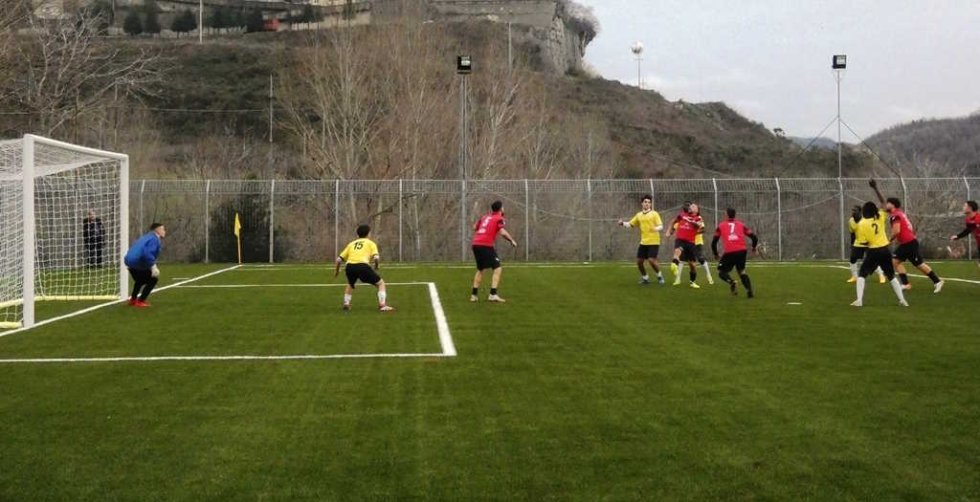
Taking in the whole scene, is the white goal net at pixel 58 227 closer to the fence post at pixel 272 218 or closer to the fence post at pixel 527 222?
the fence post at pixel 272 218

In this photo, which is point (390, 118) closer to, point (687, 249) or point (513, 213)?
point (513, 213)

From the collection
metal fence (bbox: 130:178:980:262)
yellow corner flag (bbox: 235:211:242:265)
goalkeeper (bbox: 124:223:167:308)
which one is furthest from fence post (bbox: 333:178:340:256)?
goalkeeper (bbox: 124:223:167:308)

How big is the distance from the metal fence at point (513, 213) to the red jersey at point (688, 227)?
1508 cm

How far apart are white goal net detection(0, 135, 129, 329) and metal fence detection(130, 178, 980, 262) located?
26.7 feet

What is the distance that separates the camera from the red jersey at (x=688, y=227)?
21.0 m

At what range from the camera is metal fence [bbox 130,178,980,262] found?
118 ft

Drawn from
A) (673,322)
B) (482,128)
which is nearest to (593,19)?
(482,128)

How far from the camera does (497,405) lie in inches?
317

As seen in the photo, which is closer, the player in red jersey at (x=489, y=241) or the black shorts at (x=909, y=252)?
the player in red jersey at (x=489, y=241)

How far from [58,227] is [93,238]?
101 centimetres

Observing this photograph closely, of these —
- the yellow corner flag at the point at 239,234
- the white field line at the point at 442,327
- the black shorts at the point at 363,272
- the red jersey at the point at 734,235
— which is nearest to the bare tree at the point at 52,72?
the yellow corner flag at the point at 239,234

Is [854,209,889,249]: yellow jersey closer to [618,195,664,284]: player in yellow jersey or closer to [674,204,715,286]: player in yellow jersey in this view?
[674,204,715,286]: player in yellow jersey

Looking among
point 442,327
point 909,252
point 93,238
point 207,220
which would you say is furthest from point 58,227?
point 909,252

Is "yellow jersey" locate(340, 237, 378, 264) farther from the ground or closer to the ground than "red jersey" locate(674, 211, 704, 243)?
closer to the ground
